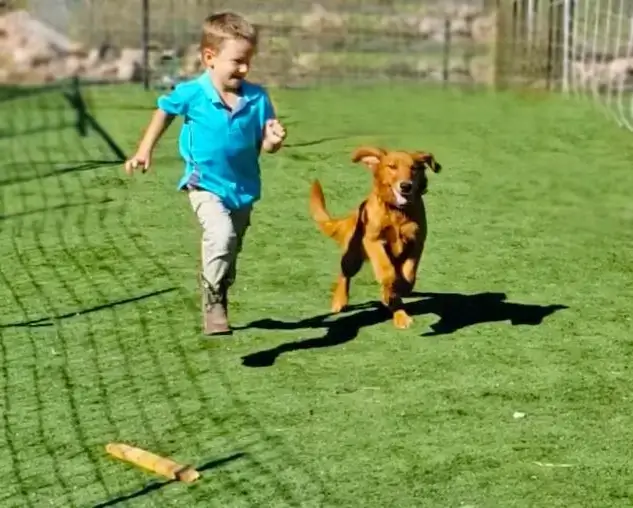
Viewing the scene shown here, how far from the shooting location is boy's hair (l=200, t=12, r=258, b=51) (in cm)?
611

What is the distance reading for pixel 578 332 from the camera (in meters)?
6.74

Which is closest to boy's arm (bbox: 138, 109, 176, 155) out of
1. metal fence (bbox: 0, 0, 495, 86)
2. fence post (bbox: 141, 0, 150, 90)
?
fence post (bbox: 141, 0, 150, 90)

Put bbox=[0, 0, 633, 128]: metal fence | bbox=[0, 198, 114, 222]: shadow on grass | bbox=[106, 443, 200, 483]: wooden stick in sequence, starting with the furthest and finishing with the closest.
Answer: bbox=[0, 0, 633, 128]: metal fence, bbox=[0, 198, 114, 222]: shadow on grass, bbox=[106, 443, 200, 483]: wooden stick

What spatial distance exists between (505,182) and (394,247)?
4505mm

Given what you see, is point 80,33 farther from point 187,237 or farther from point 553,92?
point 187,237

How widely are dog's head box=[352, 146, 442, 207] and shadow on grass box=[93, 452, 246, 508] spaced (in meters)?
1.79

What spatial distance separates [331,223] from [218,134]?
1.10m

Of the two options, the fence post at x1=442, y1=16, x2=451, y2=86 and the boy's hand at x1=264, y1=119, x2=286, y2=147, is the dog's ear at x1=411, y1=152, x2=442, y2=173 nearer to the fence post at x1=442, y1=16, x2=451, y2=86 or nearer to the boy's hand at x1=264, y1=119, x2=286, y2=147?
the boy's hand at x1=264, y1=119, x2=286, y2=147

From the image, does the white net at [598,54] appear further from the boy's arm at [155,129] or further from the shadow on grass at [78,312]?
the boy's arm at [155,129]

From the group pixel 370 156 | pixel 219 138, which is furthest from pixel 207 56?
pixel 370 156

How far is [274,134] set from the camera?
20.1 feet

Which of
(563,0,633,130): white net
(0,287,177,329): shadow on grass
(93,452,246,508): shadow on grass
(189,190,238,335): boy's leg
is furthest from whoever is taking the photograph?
(563,0,633,130): white net

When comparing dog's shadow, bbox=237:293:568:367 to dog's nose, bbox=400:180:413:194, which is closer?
dog's nose, bbox=400:180:413:194

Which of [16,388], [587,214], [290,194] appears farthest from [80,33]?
[16,388]
